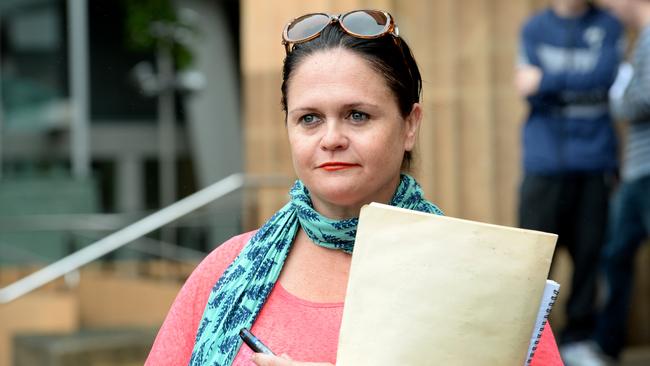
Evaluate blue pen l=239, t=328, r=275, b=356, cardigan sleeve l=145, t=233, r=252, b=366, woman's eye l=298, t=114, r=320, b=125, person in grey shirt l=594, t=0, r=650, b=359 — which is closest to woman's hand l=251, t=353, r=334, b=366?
blue pen l=239, t=328, r=275, b=356

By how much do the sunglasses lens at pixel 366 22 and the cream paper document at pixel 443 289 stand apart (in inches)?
15.3

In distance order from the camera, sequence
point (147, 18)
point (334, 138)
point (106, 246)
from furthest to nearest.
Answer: point (147, 18) → point (106, 246) → point (334, 138)

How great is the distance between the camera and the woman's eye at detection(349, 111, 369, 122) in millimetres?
2010

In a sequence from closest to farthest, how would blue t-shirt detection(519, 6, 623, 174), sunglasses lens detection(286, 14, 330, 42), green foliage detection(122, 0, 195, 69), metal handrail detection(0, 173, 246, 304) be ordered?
sunglasses lens detection(286, 14, 330, 42)
blue t-shirt detection(519, 6, 623, 174)
metal handrail detection(0, 173, 246, 304)
green foliage detection(122, 0, 195, 69)

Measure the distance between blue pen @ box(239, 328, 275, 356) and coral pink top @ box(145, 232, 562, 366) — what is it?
73 millimetres

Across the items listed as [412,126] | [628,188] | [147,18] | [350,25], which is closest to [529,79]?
[628,188]

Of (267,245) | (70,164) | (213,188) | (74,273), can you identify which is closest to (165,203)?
(70,164)

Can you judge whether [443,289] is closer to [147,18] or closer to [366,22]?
[366,22]

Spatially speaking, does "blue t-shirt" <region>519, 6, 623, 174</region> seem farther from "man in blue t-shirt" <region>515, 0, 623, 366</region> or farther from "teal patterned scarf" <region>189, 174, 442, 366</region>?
"teal patterned scarf" <region>189, 174, 442, 366</region>

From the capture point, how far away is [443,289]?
1755 mm

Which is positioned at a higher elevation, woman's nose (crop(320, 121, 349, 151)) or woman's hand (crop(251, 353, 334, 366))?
woman's nose (crop(320, 121, 349, 151))

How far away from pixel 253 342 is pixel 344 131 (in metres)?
0.40

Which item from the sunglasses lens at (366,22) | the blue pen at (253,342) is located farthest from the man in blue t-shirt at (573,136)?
the blue pen at (253,342)

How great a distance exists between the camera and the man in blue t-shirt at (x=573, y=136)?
5434 mm
